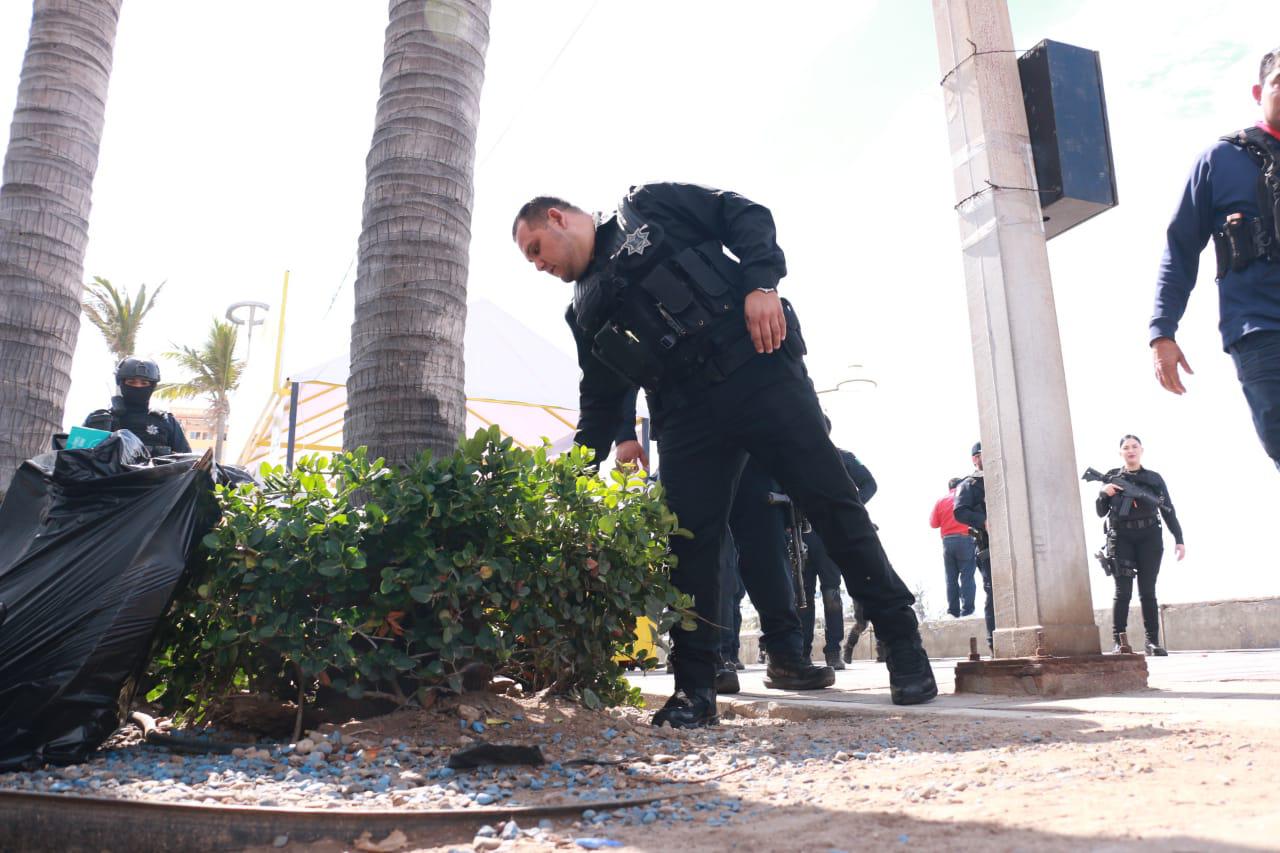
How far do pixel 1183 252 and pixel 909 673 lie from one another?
1649 millimetres

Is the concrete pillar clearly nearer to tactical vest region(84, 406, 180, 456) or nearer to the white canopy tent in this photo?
tactical vest region(84, 406, 180, 456)

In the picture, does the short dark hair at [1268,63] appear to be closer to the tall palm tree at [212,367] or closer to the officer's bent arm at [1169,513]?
the officer's bent arm at [1169,513]

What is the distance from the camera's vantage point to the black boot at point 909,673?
10.5 ft

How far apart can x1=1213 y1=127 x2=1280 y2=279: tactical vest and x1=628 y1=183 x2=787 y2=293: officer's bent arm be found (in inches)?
52.6

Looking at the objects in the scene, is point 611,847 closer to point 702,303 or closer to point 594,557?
point 594,557

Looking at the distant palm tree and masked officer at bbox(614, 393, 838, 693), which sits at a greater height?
the distant palm tree

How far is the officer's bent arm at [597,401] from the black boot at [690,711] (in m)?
0.91

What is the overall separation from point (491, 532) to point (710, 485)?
0.87m

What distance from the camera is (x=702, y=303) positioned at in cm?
312

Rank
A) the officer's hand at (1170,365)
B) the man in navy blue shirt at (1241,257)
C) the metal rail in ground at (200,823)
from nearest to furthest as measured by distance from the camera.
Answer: the metal rail in ground at (200,823) → the man in navy blue shirt at (1241,257) → the officer's hand at (1170,365)

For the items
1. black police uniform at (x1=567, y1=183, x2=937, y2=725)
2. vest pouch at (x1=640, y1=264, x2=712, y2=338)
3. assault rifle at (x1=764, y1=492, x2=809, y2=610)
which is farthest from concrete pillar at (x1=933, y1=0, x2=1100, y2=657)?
assault rifle at (x1=764, y1=492, x2=809, y2=610)

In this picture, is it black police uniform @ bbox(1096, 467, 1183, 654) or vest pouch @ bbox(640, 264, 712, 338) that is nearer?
vest pouch @ bbox(640, 264, 712, 338)

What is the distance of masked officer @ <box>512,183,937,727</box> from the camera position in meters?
3.12

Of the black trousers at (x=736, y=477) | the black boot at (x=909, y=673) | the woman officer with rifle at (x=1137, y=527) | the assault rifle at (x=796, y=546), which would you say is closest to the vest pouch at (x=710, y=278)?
the black trousers at (x=736, y=477)
